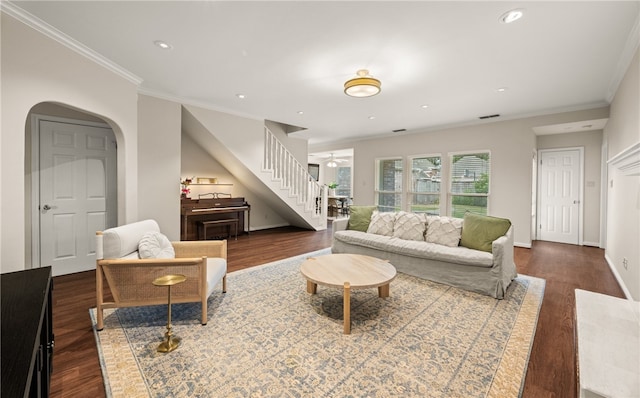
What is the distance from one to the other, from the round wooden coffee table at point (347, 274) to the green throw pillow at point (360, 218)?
1398mm

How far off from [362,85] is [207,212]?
13.1 feet

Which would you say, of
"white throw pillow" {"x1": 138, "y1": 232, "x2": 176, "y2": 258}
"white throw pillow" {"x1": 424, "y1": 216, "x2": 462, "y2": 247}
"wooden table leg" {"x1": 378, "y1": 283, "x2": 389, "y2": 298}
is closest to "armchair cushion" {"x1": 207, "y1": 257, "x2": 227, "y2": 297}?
"white throw pillow" {"x1": 138, "y1": 232, "x2": 176, "y2": 258}

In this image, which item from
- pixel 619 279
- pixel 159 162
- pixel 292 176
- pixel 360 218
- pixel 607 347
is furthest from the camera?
pixel 292 176

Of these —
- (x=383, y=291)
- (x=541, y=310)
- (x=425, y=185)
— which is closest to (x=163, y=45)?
(x=383, y=291)

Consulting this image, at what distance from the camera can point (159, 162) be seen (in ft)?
14.0

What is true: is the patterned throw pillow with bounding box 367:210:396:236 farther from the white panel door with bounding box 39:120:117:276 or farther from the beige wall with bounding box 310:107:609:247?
the white panel door with bounding box 39:120:117:276

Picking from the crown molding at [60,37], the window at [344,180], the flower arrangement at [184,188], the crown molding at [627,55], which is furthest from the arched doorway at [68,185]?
the window at [344,180]

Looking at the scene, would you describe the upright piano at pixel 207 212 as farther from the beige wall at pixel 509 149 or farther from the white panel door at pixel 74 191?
the beige wall at pixel 509 149

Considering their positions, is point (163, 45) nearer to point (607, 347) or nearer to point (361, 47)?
Answer: point (361, 47)

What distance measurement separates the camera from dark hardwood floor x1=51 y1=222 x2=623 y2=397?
5.63ft

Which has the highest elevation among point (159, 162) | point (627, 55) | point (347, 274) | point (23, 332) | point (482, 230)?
point (627, 55)

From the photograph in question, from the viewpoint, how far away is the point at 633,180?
114 inches

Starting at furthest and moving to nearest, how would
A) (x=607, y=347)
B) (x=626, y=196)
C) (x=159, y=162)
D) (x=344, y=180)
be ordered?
(x=344, y=180) < (x=159, y=162) < (x=626, y=196) < (x=607, y=347)

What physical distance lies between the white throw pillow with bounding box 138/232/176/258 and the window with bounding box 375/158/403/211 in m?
5.87
